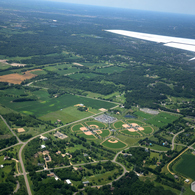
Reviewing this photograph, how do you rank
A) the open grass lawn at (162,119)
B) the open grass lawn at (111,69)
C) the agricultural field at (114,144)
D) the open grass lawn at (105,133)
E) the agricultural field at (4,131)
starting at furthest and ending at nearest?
1. the open grass lawn at (111,69)
2. the open grass lawn at (162,119)
3. the open grass lawn at (105,133)
4. the agricultural field at (4,131)
5. the agricultural field at (114,144)

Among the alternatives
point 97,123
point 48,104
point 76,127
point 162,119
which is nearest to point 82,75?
point 48,104

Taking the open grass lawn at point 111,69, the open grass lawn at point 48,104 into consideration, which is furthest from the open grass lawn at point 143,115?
the open grass lawn at point 111,69

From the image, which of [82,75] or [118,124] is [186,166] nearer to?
[118,124]

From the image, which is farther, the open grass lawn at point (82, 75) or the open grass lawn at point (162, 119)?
the open grass lawn at point (82, 75)

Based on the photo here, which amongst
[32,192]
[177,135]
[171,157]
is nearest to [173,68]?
[177,135]

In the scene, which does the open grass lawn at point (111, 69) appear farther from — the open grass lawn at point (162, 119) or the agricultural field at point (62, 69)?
the open grass lawn at point (162, 119)

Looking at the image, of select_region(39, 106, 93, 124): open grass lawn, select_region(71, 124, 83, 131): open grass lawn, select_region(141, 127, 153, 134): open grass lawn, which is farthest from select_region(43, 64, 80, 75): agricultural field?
select_region(141, 127, 153, 134): open grass lawn

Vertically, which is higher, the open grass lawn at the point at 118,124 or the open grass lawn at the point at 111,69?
the open grass lawn at the point at 111,69

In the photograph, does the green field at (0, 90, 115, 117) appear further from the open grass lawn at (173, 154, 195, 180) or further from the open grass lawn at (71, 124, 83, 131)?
the open grass lawn at (173, 154, 195, 180)
